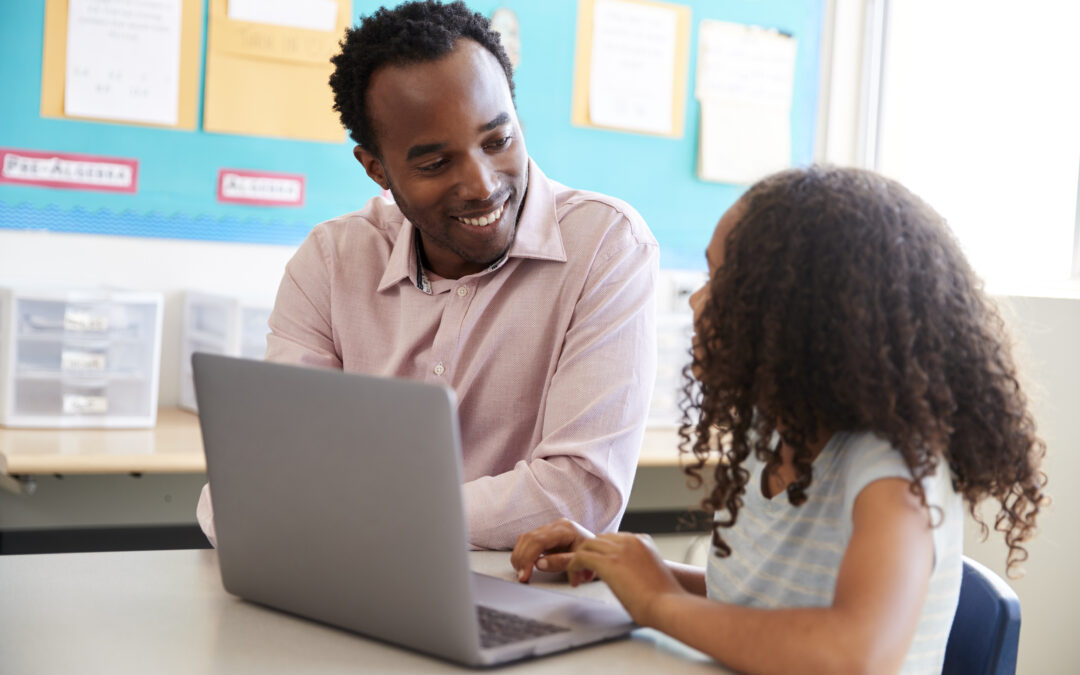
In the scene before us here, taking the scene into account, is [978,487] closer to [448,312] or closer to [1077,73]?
[448,312]

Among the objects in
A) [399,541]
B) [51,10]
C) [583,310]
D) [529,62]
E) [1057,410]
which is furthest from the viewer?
[529,62]

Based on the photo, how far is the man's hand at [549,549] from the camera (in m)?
1.05

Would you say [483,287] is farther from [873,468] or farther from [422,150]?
[873,468]

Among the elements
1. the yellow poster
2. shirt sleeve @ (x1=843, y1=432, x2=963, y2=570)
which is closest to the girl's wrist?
shirt sleeve @ (x1=843, y1=432, x2=963, y2=570)

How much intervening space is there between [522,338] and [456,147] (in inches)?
9.9

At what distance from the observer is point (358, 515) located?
80cm

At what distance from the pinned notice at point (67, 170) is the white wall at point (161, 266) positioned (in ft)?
0.34

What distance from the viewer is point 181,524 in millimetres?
2221

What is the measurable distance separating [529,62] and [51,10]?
102 cm

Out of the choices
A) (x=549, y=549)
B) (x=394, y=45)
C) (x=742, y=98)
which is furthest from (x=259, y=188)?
(x=549, y=549)

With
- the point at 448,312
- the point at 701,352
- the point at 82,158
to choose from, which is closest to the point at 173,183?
the point at 82,158

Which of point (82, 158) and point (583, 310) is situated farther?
point (82, 158)

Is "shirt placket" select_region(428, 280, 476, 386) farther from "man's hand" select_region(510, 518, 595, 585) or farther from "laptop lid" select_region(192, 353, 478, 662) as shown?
"laptop lid" select_region(192, 353, 478, 662)

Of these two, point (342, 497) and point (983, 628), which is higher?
point (342, 497)
